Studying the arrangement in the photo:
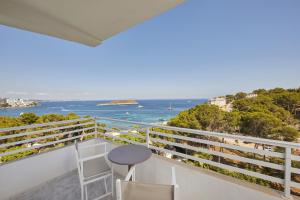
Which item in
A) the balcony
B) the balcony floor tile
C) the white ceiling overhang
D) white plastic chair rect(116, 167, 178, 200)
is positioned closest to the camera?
white plastic chair rect(116, 167, 178, 200)

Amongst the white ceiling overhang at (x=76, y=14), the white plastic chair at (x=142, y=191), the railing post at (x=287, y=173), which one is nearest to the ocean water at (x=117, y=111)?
the white ceiling overhang at (x=76, y=14)

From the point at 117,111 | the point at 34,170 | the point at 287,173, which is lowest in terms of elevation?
the point at 117,111

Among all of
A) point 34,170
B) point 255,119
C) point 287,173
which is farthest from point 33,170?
point 255,119

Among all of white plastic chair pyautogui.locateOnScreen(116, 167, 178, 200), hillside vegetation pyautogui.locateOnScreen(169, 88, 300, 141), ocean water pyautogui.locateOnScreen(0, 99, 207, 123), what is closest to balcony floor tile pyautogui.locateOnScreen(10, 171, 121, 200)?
white plastic chair pyautogui.locateOnScreen(116, 167, 178, 200)

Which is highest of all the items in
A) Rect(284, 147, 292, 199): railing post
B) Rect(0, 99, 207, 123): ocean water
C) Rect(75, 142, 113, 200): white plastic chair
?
Rect(284, 147, 292, 199): railing post

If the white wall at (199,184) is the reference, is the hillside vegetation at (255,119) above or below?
below

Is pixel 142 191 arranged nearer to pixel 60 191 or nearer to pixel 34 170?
pixel 60 191

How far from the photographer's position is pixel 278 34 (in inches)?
327

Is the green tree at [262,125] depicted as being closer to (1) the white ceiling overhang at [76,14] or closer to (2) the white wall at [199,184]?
(2) the white wall at [199,184]

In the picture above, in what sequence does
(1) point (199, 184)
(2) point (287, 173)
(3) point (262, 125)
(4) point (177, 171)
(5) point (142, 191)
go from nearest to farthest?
(5) point (142, 191), (2) point (287, 173), (1) point (199, 184), (4) point (177, 171), (3) point (262, 125)

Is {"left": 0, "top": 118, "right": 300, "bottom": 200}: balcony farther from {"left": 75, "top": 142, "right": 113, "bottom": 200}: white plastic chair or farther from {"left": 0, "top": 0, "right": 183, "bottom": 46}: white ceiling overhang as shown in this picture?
{"left": 0, "top": 0, "right": 183, "bottom": 46}: white ceiling overhang

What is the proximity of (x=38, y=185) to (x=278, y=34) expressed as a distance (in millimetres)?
12198

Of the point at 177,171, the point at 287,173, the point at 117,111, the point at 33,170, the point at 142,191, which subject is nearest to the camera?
the point at 142,191

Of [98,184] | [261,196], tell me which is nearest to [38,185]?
[98,184]
